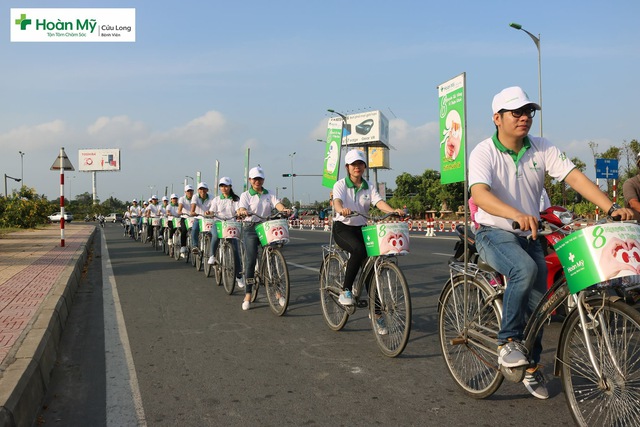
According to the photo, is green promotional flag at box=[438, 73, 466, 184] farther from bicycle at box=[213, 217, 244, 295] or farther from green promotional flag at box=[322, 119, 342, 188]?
green promotional flag at box=[322, 119, 342, 188]

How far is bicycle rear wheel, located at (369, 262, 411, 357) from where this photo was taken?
16.4ft

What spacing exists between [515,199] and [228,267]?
6.17m

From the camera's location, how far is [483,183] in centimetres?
376

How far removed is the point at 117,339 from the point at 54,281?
3710 millimetres

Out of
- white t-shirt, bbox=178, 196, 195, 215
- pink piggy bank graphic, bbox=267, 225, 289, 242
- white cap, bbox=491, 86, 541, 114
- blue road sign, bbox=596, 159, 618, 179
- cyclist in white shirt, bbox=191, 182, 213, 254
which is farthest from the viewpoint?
blue road sign, bbox=596, 159, 618, 179

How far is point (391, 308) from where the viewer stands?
5355 mm

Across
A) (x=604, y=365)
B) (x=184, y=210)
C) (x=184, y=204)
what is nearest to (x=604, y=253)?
(x=604, y=365)

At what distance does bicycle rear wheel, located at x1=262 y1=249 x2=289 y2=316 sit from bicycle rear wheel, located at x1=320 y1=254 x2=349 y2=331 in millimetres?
630

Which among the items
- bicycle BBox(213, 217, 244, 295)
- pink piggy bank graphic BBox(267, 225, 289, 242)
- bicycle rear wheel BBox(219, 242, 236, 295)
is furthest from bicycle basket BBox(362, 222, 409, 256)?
bicycle rear wheel BBox(219, 242, 236, 295)

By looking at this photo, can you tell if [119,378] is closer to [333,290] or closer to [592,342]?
[333,290]

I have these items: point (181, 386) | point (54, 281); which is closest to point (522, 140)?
point (181, 386)

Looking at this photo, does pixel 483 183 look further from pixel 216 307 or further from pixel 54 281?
pixel 54 281

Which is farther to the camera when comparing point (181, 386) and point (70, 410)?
point (181, 386)

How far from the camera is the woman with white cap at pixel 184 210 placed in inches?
550
